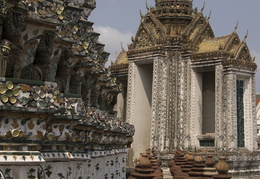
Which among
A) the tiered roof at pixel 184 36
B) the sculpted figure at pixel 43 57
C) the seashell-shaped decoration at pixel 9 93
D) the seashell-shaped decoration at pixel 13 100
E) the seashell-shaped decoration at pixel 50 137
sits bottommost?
the seashell-shaped decoration at pixel 50 137

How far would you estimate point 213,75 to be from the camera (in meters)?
30.1

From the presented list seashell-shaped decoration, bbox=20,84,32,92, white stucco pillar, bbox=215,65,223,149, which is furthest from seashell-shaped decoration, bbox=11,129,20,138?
white stucco pillar, bbox=215,65,223,149

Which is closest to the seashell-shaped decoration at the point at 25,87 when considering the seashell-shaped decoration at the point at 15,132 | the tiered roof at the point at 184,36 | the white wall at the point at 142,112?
the seashell-shaped decoration at the point at 15,132

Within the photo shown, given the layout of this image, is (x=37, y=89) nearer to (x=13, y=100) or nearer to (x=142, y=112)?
(x=13, y=100)

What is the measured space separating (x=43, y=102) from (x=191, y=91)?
907 inches

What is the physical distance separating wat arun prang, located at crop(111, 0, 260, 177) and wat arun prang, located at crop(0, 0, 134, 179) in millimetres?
15572

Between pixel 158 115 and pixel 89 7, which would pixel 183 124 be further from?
pixel 89 7

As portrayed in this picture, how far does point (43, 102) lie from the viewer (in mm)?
6309

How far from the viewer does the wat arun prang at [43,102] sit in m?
6.02

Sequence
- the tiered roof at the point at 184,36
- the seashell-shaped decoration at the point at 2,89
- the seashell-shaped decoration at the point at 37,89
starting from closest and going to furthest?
1. the seashell-shaped decoration at the point at 2,89
2. the seashell-shaped decoration at the point at 37,89
3. the tiered roof at the point at 184,36

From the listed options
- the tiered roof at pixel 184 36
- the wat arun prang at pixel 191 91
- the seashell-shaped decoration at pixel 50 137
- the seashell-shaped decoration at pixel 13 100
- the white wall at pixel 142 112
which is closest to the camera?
the seashell-shaped decoration at pixel 13 100

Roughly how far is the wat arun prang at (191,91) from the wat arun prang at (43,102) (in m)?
15.6

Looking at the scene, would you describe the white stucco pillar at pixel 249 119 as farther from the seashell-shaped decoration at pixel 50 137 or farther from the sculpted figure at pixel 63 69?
the seashell-shaped decoration at pixel 50 137

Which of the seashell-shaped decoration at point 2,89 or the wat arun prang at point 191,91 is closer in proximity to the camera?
the seashell-shaped decoration at point 2,89
